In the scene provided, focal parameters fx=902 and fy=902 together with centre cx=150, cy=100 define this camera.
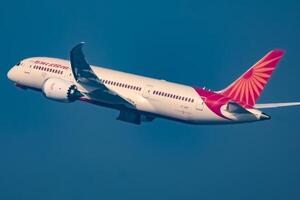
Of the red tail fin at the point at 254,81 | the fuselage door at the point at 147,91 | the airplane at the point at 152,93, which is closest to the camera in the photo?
the airplane at the point at 152,93

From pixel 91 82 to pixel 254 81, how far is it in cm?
1737

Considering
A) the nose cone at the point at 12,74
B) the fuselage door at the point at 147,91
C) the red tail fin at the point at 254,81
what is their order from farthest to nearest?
1. the nose cone at the point at 12,74
2. the fuselage door at the point at 147,91
3. the red tail fin at the point at 254,81

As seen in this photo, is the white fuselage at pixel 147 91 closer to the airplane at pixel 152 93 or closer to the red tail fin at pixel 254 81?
the airplane at pixel 152 93

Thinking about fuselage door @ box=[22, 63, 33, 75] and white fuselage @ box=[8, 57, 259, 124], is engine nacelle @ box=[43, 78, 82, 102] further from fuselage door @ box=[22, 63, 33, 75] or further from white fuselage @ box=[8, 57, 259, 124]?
fuselage door @ box=[22, 63, 33, 75]

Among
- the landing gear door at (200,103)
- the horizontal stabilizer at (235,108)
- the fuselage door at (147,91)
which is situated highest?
the fuselage door at (147,91)

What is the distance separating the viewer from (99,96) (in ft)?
319

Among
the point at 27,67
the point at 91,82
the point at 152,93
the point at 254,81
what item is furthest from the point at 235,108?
the point at 27,67

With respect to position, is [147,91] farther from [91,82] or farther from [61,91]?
[61,91]

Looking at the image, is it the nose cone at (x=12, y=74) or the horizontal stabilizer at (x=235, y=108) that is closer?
the horizontal stabilizer at (x=235, y=108)

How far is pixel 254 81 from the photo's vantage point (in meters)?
92.6

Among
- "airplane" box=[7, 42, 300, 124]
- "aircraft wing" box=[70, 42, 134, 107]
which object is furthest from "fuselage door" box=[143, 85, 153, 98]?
"aircraft wing" box=[70, 42, 134, 107]

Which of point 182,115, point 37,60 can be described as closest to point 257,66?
point 182,115

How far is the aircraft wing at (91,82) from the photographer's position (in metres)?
95.2

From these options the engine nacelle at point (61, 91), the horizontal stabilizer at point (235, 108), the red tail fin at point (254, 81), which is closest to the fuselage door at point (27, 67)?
the engine nacelle at point (61, 91)
